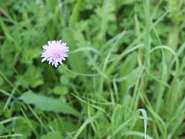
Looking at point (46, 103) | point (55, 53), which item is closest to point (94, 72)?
point (46, 103)

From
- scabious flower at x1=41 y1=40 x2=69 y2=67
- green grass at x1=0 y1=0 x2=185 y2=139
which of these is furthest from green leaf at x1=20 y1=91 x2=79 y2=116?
scabious flower at x1=41 y1=40 x2=69 y2=67

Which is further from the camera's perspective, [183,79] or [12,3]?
[12,3]

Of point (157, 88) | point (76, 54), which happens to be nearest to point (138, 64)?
point (157, 88)

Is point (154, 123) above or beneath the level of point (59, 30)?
beneath

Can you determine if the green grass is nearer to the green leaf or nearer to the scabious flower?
the green leaf

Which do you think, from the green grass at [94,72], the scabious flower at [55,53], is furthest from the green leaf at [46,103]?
the scabious flower at [55,53]

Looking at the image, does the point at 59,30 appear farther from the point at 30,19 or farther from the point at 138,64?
the point at 138,64

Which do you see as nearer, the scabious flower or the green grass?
the scabious flower
